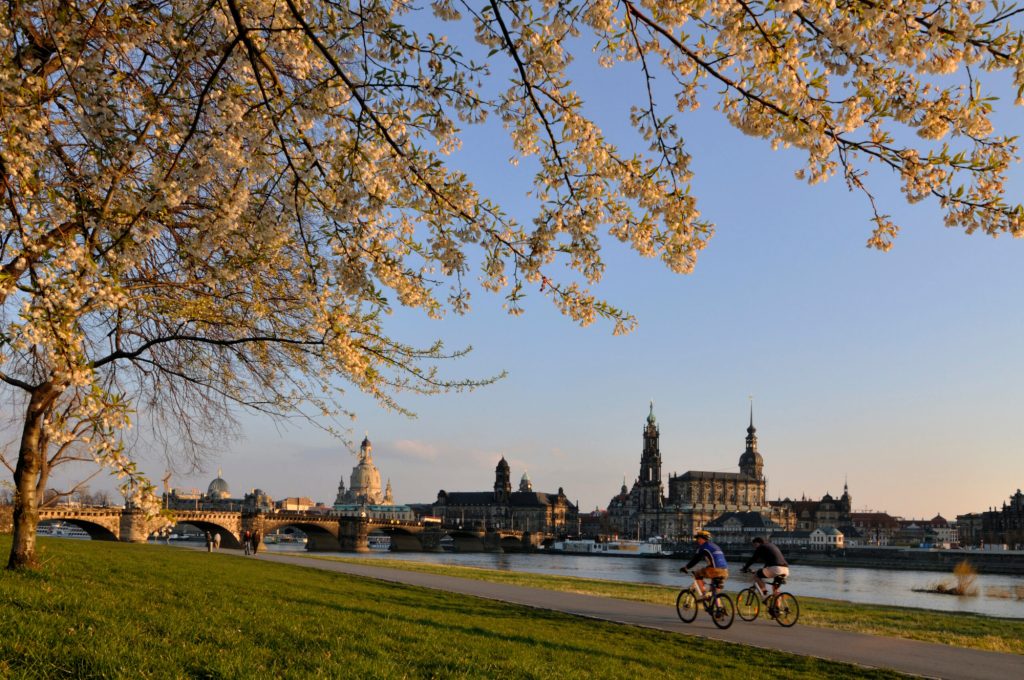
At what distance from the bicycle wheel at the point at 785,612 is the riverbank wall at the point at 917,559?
289 ft

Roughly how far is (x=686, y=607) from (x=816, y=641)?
255 centimetres

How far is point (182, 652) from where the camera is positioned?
6.62 metres

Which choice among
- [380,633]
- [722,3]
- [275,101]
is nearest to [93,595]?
[380,633]

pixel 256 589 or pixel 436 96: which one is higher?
pixel 436 96

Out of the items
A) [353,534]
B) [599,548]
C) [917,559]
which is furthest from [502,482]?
[917,559]

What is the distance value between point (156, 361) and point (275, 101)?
810 cm

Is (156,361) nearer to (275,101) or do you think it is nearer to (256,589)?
(256,589)

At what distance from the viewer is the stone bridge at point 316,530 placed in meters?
73.5

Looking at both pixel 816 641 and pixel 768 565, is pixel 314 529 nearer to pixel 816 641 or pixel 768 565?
pixel 768 565

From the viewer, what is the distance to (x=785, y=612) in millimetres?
14227

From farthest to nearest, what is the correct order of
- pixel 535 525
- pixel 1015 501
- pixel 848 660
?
pixel 535 525, pixel 1015 501, pixel 848 660

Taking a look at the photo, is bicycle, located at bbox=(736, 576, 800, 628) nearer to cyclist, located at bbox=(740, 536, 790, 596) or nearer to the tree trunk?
cyclist, located at bbox=(740, 536, 790, 596)

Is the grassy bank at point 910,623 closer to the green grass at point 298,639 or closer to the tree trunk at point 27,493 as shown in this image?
the green grass at point 298,639

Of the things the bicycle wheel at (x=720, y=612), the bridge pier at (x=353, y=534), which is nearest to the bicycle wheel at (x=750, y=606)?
the bicycle wheel at (x=720, y=612)
